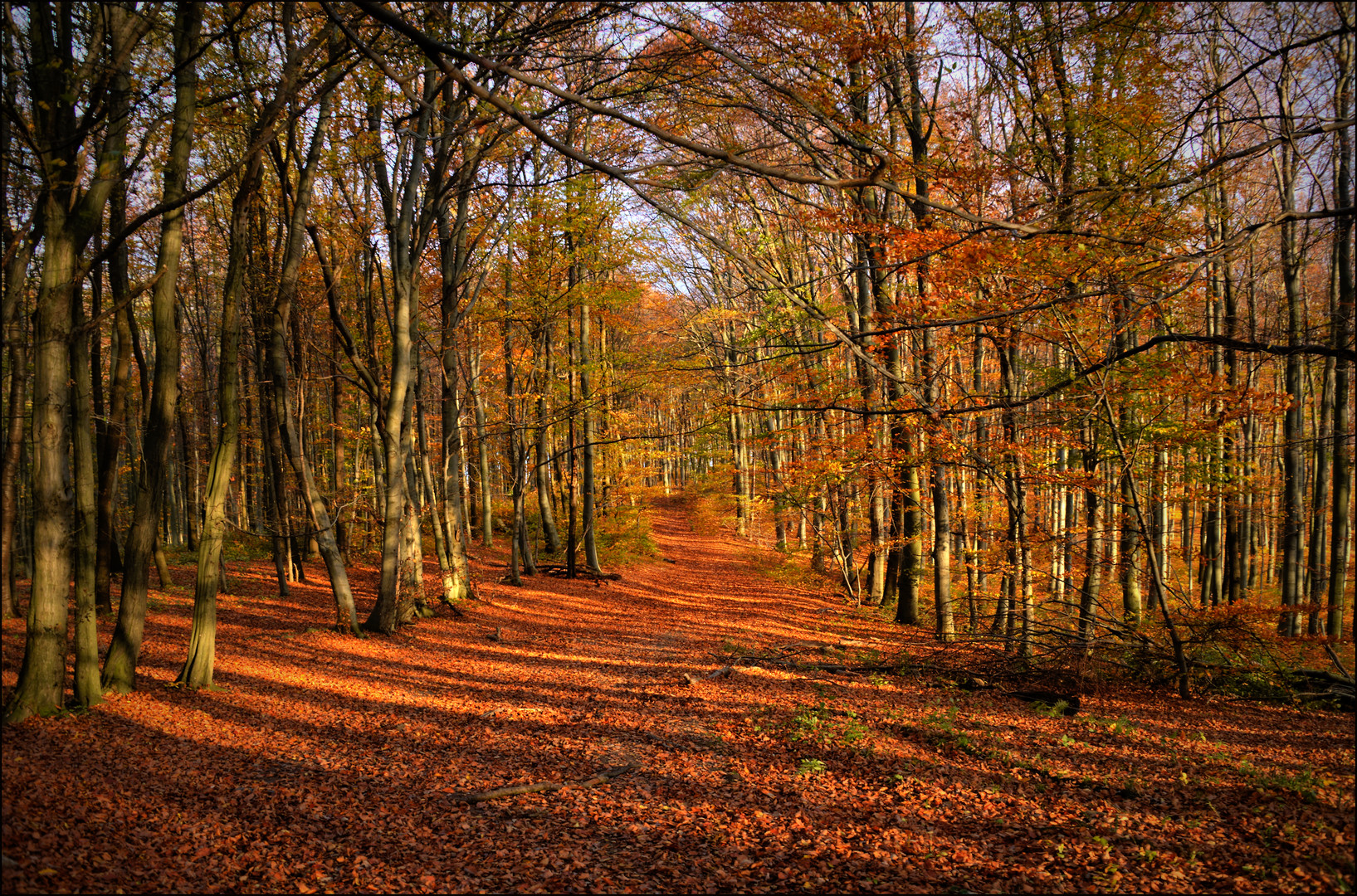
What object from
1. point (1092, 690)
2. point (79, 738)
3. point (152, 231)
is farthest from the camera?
point (152, 231)

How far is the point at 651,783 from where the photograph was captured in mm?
5500

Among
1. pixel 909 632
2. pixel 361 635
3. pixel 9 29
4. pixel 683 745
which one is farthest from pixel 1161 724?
pixel 9 29

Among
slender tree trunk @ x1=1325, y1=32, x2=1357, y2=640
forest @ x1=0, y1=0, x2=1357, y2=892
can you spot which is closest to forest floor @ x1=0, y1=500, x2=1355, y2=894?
forest @ x1=0, y1=0, x2=1357, y2=892

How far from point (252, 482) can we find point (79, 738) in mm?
21519

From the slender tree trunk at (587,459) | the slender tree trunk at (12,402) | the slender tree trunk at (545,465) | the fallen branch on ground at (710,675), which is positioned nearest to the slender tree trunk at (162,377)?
the slender tree trunk at (12,402)

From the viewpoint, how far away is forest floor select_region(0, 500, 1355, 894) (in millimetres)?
3916

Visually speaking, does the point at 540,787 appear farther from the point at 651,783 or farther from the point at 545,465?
the point at 545,465

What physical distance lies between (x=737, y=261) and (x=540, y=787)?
425cm

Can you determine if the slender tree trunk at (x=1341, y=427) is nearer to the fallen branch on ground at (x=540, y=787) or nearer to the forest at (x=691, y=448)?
the forest at (x=691, y=448)

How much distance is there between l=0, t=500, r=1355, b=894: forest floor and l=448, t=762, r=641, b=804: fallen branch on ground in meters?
0.05

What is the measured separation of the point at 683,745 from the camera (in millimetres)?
6340

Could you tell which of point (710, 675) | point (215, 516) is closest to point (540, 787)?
point (710, 675)

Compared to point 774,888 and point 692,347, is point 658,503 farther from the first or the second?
point 774,888

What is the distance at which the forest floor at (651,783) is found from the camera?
154 inches
